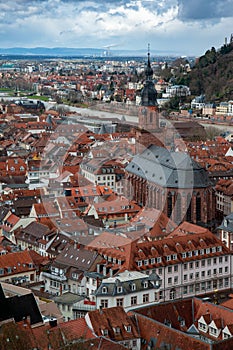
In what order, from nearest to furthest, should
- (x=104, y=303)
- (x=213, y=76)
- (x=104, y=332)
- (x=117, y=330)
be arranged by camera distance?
(x=104, y=332)
(x=117, y=330)
(x=104, y=303)
(x=213, y=76)

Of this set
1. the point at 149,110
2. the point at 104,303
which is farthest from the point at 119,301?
the point at 149,110

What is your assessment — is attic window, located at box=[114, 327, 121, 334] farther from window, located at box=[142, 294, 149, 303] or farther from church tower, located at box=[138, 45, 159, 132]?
church tower, located at box=[138, 45, 159, 132]

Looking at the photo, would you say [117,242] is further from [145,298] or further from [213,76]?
[213,76]

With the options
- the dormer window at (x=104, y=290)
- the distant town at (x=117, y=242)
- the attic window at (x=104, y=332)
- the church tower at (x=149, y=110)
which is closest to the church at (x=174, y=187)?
the distant town at (x=117, y=242)

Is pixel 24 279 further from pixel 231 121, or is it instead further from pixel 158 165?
pixel 231 121

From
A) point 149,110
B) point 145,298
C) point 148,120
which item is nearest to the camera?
point 145,298

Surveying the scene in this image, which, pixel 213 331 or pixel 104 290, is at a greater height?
pixel 213 331

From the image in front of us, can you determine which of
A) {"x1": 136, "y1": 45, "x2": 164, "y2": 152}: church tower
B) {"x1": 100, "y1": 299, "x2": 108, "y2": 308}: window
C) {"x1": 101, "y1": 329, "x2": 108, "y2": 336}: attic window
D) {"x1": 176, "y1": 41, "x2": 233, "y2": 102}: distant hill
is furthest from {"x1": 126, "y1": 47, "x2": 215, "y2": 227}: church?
{"x1": 176, "y1": 41, "x2": 233, "y2": 102}: distant hill
